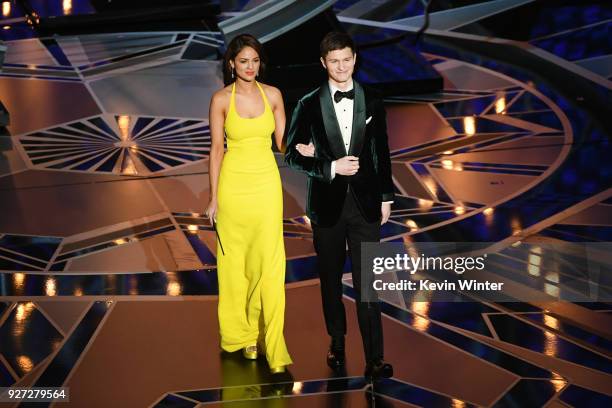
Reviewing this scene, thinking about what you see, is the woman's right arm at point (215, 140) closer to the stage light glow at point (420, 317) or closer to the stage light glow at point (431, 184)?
the stage light glow at point (420, 317)

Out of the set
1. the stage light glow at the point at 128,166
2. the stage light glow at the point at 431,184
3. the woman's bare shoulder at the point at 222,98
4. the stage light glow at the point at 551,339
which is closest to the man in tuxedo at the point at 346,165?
the woman's bare shoulder at the point at 222,98

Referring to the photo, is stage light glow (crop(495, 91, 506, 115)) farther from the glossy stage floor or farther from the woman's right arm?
the woman's right arm

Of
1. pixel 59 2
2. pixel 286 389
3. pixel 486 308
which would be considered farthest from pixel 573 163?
pixel 59 2

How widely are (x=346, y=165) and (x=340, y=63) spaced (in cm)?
39

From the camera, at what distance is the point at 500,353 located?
13.4 feet

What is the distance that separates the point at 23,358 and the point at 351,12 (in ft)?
24.0

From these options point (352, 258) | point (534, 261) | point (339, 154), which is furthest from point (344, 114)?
point (534, 261)

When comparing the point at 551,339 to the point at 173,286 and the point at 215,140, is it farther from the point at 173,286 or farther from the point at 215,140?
the point at 173,286

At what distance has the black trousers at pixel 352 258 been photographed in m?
3.69

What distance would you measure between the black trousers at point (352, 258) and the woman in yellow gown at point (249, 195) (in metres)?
0.21

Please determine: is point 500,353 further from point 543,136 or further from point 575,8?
point 575,8

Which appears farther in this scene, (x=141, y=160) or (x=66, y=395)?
(x=141, y=160)

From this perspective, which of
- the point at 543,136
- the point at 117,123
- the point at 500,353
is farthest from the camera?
the point at 117,123

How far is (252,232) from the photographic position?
12.8 feet
